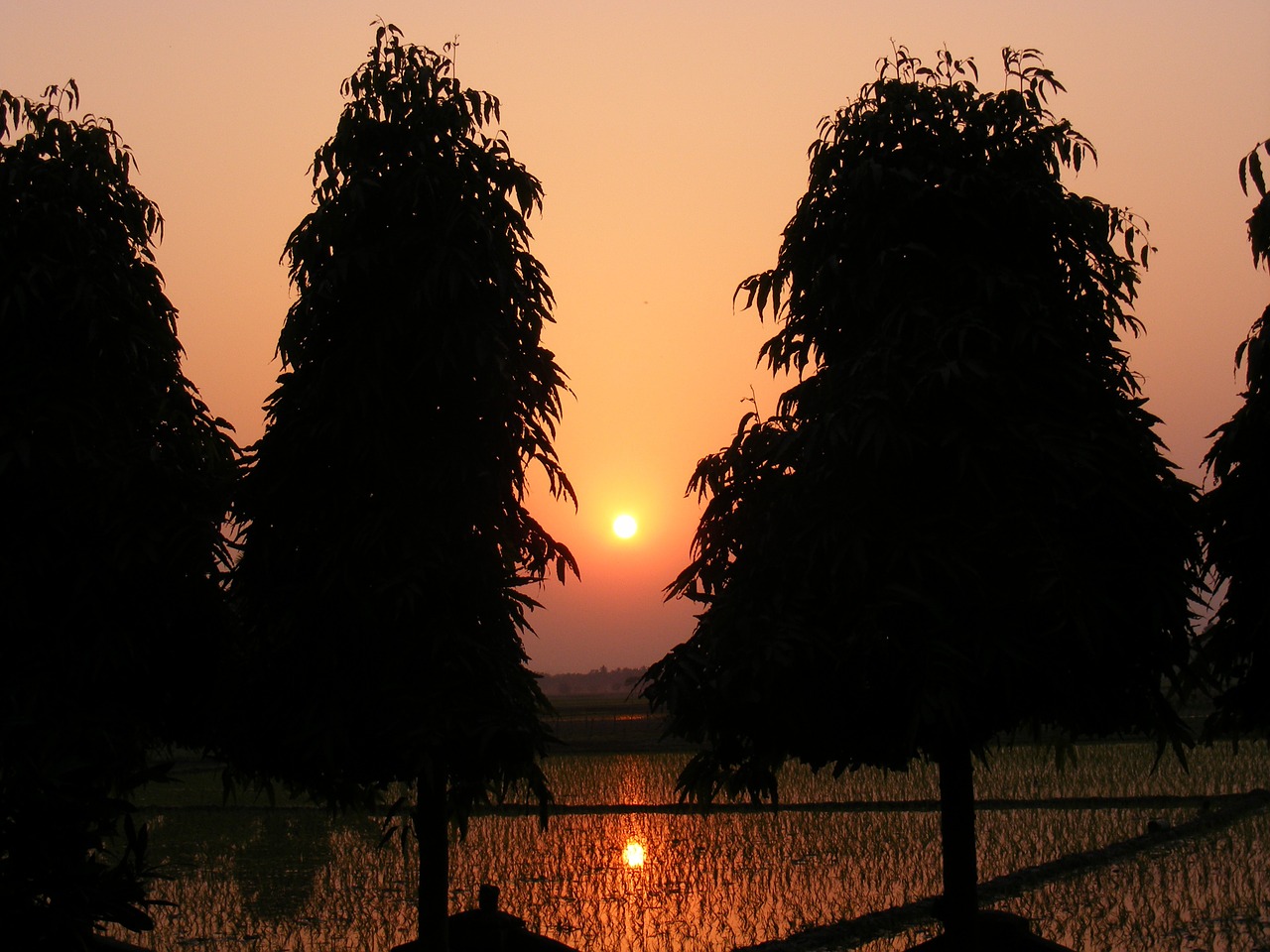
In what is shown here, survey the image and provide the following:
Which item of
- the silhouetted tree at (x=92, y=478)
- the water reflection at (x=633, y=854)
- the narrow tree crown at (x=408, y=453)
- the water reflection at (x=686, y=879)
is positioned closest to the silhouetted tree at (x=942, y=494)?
the narrow tree crown at (x=408, y=453)

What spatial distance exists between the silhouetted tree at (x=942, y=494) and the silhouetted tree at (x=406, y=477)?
206cm

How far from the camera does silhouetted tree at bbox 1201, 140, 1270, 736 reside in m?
13.6

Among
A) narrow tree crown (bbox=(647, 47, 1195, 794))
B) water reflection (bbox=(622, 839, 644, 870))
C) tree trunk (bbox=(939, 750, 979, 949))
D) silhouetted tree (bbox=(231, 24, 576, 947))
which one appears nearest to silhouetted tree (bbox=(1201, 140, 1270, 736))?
narrow tree crown (bbox=(647, 47, 1195, 794))

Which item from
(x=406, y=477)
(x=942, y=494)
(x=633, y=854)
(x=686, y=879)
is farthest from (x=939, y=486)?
(x=633, y=854)

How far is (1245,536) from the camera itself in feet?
44.5

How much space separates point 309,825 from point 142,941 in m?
12.0

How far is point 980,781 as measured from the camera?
31.8 m

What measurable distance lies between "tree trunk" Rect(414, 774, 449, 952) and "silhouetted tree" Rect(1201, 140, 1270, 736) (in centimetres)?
826

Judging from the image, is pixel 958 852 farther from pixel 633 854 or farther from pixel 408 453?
pixel 633 854

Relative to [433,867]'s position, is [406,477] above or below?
above

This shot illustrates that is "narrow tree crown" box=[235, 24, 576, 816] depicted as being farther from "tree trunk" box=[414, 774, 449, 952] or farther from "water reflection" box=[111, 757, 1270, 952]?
"water reflection" box=[111, 757, 1270, 952]

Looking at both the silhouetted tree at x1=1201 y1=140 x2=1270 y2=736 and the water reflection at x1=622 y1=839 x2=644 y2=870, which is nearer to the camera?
the silhouetted tree at x1=1201 y1=140 x2=1270 y2=736

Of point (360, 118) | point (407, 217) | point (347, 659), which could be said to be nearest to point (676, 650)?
point (347, 659)

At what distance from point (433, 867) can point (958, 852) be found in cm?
547
